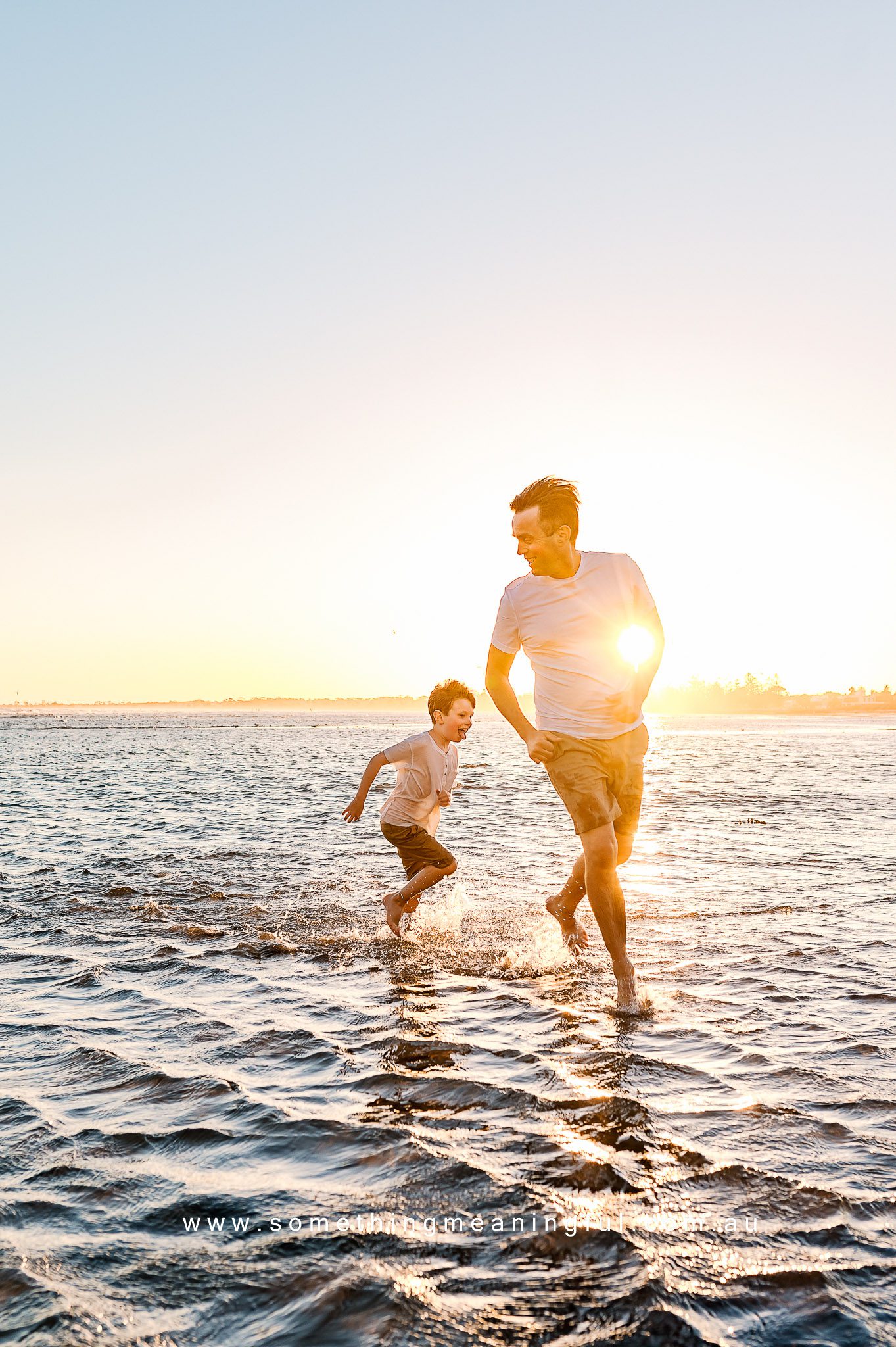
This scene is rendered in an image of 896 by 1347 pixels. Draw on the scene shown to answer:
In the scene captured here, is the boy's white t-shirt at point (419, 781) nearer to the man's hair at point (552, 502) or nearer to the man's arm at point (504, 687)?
the man's arm at point (504, 687)

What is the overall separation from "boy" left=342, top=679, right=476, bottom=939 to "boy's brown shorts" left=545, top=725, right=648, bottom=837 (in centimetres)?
190

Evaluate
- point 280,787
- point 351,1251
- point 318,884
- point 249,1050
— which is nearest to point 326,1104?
point 249,1050

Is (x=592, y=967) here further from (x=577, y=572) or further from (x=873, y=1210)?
(x=873, y=1210)

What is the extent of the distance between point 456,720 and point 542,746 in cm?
206

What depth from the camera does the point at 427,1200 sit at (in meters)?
3.12

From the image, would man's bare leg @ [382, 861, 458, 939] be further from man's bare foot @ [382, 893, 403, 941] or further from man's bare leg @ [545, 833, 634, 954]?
man's bare leg @ [545, 833, 634, 954]

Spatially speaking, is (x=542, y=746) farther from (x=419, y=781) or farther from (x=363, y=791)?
(x=419, y=781)

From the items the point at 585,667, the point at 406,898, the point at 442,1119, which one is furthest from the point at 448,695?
the point at 442,1119

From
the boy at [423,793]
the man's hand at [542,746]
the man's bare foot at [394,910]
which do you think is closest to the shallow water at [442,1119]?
the man's bare foot at [394,910]

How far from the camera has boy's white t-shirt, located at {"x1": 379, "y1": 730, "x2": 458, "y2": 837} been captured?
787 cm

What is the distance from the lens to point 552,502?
5.64 meters

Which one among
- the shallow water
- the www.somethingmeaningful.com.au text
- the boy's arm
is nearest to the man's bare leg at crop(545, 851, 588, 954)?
the shallow water

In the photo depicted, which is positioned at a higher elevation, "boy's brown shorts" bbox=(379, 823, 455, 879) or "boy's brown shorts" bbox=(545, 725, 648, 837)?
"boy's brown shorts" bbox=(545, 725, 648, 837)

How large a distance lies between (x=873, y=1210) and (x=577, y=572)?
3.58 m
